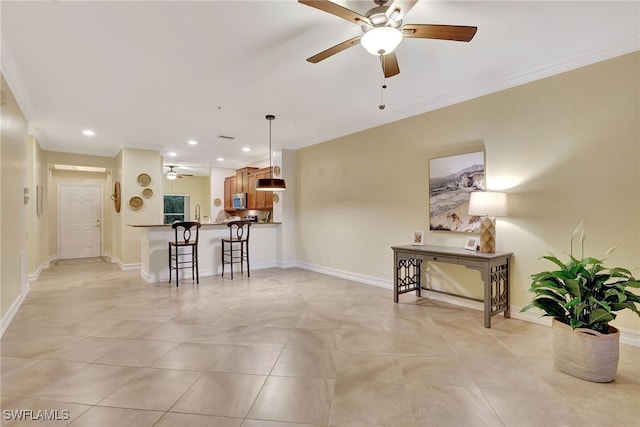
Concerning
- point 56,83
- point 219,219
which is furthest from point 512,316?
point 219,219

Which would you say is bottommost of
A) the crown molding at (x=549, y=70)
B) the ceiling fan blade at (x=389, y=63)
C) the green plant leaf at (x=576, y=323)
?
the green plant leaf at (x=576, y=323)

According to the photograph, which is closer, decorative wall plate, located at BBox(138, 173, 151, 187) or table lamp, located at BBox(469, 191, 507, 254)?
table lamp, located at BBox(469, 191, 507, 254)

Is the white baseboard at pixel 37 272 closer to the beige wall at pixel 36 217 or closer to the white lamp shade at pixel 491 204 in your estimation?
the beige wall at pixel 36 217

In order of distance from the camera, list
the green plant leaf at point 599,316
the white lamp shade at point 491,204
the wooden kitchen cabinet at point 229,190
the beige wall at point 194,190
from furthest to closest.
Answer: the beige wall at point 194,190 → the wooden kitchen cabinet at point 229,190 → the white lamp shade at point 491,204 → the green plant leaf at point 599,316

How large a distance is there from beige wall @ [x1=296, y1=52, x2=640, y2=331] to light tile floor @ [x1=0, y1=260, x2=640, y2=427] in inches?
35.0

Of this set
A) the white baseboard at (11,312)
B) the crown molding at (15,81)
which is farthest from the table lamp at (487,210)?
the white baseboard at (11,312)

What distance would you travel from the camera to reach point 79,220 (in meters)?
8.17

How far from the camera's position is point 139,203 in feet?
21.8

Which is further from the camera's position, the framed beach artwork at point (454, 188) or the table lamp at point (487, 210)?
the framed beach artwork at point (454, 188)

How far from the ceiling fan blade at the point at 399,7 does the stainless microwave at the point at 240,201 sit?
6.99 m

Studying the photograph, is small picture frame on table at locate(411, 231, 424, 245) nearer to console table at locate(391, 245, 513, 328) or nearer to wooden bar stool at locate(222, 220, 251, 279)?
console table at locate(391, 245, 513, 328)

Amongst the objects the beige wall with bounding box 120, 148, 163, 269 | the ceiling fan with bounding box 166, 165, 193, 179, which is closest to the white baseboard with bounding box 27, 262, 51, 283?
the beige wall with bounding box 120, 148, 163, 269

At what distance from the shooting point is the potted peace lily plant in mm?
2146

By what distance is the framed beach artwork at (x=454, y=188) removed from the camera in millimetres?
3709
